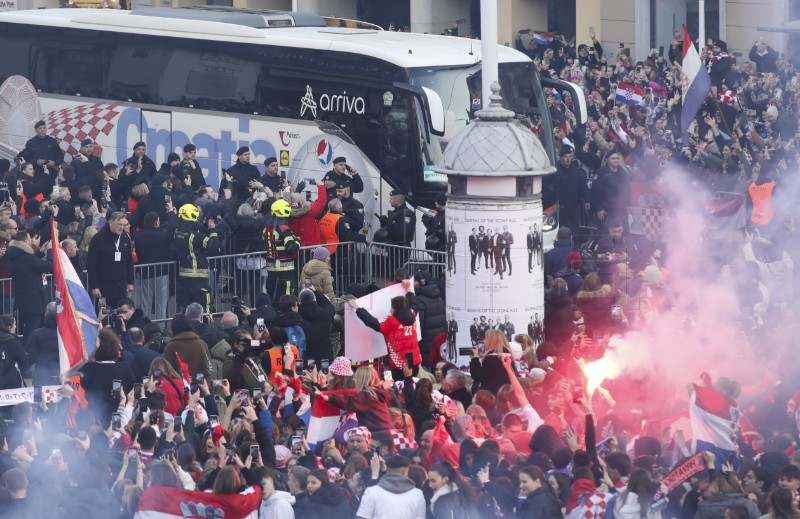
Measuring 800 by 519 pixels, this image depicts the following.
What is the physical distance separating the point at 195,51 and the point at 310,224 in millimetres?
5522

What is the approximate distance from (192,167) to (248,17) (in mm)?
2864

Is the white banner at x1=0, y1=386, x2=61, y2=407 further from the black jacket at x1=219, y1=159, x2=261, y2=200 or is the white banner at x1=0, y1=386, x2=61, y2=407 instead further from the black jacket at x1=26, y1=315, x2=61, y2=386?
the black jacket at x1=219, y1=159, x2=261, y2=200

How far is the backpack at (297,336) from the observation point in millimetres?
16391

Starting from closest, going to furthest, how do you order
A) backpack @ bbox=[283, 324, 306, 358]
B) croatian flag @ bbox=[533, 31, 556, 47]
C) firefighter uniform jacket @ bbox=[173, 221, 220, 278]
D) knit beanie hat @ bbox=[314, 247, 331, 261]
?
backpack @ bbox=[283, 324, 306, 358]
knit beanie hat @ bbox=[314, 247, 331, 261]
firefighter uniform jacket @ bbox=[173, 221, 220, 278]
croatian flag @ bbox=[533, 31, 556, 47]

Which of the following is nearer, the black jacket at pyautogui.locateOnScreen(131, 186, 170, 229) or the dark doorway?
the black jacket at pyautogui.locateOnScreen(131, 186, 170, 229)

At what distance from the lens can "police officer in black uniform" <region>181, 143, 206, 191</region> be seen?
2312cm

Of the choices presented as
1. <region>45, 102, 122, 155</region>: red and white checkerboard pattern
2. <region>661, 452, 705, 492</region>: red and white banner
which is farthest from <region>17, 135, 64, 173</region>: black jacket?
<region>661, 452, 705, 492</region>: red and white banner

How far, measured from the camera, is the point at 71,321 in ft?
48.4

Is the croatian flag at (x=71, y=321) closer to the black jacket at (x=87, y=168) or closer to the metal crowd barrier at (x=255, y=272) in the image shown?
the metal crowd barrier at (x=255, y=272)

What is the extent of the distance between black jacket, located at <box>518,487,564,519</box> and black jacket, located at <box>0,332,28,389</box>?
6045 mm

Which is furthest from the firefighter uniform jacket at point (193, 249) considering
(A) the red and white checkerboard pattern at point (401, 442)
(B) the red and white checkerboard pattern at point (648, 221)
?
(A) the red and white checkerboard pattern at point (401, 442)

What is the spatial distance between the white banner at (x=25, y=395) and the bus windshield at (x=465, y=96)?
26.6ft

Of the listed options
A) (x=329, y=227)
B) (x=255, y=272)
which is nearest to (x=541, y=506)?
(x=255, y=272)

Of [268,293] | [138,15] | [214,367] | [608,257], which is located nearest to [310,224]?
[268,293]
